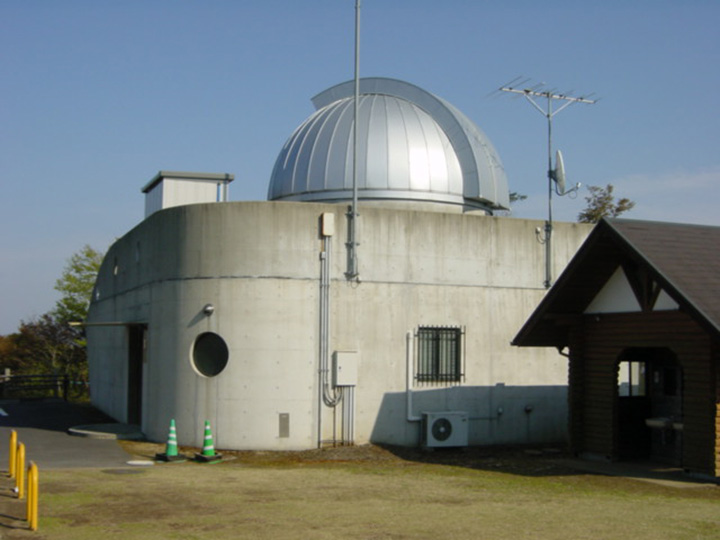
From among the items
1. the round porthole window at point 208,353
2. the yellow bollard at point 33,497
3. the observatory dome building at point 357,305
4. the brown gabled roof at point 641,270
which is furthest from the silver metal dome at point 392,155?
the yellow bollard at point 33,497

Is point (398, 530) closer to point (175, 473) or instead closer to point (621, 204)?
point (175, 473)

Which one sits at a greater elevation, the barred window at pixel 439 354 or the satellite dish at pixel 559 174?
the satellite dish at pixel 559 174

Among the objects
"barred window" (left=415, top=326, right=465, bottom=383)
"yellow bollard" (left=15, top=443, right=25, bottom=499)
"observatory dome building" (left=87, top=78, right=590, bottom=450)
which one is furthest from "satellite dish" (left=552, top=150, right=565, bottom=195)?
"yellow bollard" (left=15, top=443, right=25, bottom=499)

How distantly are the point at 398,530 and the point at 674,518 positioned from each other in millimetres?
3876

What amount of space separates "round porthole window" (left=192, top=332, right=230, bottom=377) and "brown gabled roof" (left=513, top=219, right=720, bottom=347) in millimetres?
6425

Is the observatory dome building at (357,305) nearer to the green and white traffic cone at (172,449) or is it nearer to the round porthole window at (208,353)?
the round porthole window at (208,353)

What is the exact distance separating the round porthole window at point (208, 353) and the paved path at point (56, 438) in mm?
2437

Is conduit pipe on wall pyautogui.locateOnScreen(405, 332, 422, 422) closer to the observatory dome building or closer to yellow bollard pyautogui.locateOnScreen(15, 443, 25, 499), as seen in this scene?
the observatory dome building

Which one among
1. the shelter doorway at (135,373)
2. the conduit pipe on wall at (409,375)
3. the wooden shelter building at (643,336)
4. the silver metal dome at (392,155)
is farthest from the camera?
the shelter doorway at (135,373)

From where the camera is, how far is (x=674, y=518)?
1180cm

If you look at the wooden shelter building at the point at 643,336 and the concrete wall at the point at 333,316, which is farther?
the concrete wall at the point at 333,316

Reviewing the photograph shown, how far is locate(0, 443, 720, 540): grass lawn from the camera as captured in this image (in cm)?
1080

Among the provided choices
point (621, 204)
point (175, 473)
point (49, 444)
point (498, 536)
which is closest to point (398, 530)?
point (498, 536)

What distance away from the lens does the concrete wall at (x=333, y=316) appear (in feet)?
62.2
